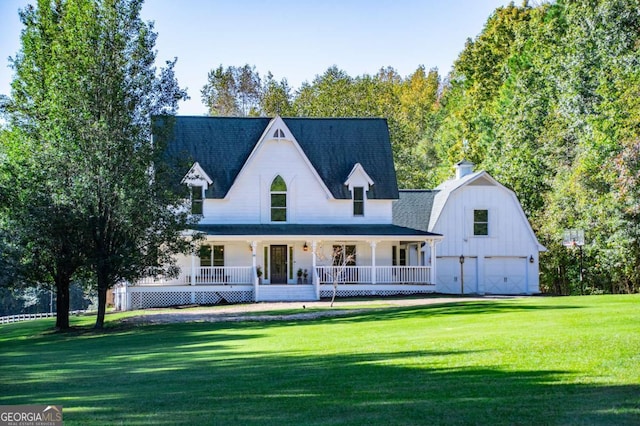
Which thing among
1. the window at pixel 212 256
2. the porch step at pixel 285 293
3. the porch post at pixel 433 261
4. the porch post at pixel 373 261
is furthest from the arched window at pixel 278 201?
the porch post at pixel 433 261

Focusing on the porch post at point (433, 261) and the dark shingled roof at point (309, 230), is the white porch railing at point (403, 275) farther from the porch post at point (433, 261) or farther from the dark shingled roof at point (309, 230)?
the dark shingled roof at point (309, 230)

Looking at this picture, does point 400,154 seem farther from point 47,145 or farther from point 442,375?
point 442,375

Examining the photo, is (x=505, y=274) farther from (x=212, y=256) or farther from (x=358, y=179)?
(x=212, y=256)

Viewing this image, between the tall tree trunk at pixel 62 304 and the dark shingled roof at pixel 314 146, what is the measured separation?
43.1 ft

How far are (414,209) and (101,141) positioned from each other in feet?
77.2

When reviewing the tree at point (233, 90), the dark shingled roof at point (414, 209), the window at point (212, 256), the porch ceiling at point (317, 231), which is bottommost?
the window at point (212, 256)

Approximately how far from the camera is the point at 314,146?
4872cm

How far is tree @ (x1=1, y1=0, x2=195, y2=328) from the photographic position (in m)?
30.7

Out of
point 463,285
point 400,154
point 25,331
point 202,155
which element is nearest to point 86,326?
point 25,331

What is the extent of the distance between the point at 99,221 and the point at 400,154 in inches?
1620

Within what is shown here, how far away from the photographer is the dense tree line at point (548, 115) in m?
40.9

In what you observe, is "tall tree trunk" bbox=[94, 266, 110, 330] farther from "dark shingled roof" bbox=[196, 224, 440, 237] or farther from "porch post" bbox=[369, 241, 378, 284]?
"porch post" bbox=[369, 241, 378, 284]

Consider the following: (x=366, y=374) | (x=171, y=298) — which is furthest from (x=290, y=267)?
(x=366, y=374)

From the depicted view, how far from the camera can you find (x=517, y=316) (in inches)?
942
